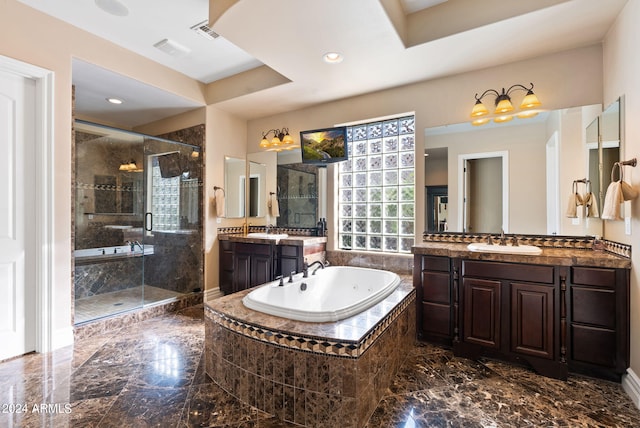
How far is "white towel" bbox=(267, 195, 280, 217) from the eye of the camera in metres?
4.23

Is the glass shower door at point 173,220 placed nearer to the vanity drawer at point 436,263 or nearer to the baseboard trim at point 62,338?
the baseboard trim at point 62,338

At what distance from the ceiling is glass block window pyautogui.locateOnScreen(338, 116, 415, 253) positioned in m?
0.55

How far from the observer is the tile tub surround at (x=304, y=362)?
1.56 metres

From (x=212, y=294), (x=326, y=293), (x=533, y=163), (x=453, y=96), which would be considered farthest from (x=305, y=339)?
(x=212, y=294)

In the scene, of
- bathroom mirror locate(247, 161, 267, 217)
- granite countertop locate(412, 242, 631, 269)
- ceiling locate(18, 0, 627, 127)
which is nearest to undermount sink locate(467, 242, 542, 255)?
granite countertop locate(412, 242, 631, 269)

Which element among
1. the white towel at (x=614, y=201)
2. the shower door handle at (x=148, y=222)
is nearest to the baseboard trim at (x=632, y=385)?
the white towel at (x=614, y=201)

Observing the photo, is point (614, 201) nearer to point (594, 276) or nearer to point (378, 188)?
point (594, 276)

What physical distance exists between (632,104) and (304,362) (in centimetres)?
267

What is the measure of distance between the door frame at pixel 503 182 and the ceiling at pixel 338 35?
0.83m

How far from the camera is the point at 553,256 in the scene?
7.13ft

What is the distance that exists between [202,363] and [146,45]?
3065 mm

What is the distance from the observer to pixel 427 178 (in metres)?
3.11

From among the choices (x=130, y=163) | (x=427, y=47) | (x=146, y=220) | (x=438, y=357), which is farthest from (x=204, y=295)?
(x=427, y=47)

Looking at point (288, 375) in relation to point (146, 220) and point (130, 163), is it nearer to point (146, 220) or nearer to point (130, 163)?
point (146, 220)
